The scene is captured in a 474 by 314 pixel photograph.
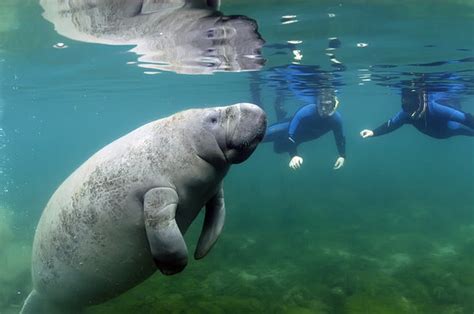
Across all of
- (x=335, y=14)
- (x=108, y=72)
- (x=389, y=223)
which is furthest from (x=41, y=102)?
(x=335, y=14)

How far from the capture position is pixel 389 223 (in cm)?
1800

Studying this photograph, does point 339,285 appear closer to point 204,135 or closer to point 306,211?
point 204,135

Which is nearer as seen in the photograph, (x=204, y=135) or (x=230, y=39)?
(x=204, y=135)

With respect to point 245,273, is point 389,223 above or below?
below

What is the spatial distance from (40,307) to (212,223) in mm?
2578

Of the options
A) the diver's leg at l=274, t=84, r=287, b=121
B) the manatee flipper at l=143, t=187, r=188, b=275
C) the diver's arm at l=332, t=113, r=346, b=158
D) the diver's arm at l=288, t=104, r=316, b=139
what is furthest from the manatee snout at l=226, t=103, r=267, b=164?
the diver's leg at l=274, t=84, r=287, b=121

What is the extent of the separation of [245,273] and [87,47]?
284 inches

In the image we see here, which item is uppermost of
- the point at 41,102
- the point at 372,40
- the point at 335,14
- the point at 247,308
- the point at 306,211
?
the point at 335,14

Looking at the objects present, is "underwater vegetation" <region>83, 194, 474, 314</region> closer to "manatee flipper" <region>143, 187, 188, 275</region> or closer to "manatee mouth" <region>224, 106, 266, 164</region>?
"manatee flipper" <region>143, 187, 188, 275</region>

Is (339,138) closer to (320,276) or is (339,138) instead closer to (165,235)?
(320,276)

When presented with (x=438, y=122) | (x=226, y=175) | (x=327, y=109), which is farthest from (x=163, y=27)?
(x=438, y=122)

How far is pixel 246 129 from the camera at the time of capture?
438 cm

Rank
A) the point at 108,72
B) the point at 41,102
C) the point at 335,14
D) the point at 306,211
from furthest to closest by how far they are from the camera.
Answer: the point at 41,102
the point at 306,211
the point at 108,72
the point at 335,14

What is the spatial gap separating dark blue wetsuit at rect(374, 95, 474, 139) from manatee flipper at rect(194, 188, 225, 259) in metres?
9.06
